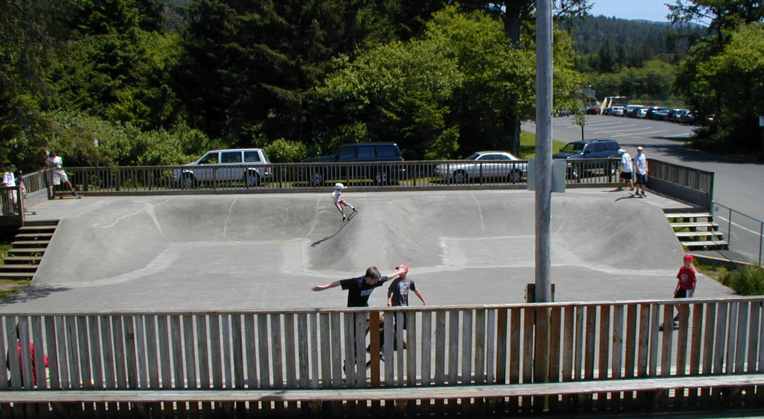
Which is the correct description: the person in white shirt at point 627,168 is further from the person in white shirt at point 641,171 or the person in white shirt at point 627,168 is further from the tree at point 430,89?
the tree at point 430,89

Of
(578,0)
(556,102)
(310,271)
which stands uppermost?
(578,0)

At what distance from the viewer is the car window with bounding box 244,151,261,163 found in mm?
28562

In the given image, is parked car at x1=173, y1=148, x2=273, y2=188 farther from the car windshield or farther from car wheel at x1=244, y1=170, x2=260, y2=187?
the car windshield

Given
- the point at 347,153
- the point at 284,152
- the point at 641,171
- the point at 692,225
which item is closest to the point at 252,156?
the point at 347,153

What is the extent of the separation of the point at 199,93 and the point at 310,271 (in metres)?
27.4

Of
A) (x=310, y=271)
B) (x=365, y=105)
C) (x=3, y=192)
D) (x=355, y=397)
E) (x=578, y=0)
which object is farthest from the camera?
(x=578, y=0)

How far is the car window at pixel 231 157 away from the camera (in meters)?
28.2

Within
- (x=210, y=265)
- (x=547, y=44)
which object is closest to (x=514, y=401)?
(x=547, y=44)

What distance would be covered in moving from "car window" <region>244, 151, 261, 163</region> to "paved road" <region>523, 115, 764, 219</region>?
18.9 m

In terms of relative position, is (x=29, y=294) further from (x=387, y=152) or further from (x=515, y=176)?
(x=515, y=176)

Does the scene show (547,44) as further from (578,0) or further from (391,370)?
(578,0)

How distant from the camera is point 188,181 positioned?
85.6 feet

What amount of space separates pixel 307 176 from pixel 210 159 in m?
4.76

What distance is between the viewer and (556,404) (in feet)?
28.3
